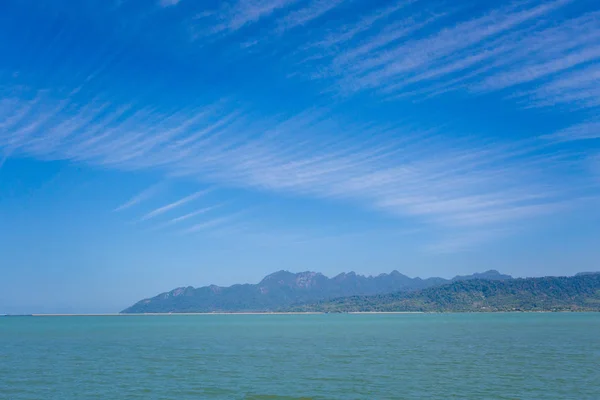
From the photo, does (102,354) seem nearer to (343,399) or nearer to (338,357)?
(338,357)

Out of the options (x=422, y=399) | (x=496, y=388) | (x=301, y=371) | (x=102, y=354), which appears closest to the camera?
(x=422, y=399)

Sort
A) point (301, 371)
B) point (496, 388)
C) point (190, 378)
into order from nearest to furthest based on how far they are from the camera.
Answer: point (496, 388) → point (190, 378) → point (301, 371)

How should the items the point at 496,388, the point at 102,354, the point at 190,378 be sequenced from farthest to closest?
1. the point at 102,354
2. the point at 190,378
3. the point at 496,388

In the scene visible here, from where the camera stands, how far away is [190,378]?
51031 millimetres

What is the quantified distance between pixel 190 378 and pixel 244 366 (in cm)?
1076

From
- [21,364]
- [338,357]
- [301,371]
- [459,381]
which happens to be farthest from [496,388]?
[21,364]

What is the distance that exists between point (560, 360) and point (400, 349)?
25.0 metres

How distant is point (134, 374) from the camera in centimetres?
5425

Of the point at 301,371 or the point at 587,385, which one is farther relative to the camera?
the point at 301,371

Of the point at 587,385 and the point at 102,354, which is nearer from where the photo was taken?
the point at 587,385

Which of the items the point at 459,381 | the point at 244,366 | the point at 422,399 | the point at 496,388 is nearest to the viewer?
the point at 422,399

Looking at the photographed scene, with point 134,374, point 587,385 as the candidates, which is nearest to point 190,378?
point 134,374

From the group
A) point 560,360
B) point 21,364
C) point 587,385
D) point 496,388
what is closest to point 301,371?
point 496,388

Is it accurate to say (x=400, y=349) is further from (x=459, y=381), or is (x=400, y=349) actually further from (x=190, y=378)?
(x=190, y=378)
